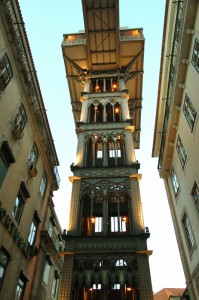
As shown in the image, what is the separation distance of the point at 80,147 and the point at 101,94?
403 inches

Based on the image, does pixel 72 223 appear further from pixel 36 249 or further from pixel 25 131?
pixel 25 131

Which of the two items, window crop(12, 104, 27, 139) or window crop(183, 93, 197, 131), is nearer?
window crop(183, 93, 197, 131)

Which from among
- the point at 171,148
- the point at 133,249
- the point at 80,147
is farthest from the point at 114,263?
the point at 80,147

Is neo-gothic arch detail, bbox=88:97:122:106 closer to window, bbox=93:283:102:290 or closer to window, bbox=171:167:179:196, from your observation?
window, bbox=171:167:179:196

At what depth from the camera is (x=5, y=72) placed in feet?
51.4

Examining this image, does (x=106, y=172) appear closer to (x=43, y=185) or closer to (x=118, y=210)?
(x=118, y=210)

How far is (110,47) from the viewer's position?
122 ft

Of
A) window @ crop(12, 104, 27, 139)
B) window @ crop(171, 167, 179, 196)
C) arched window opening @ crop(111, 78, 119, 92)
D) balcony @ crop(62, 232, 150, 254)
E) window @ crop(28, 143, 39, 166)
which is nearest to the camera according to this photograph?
window @ crop(12, 104, 27, 139)

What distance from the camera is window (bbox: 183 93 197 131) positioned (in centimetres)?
1579

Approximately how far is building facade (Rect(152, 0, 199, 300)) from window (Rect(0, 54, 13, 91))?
33.0ft

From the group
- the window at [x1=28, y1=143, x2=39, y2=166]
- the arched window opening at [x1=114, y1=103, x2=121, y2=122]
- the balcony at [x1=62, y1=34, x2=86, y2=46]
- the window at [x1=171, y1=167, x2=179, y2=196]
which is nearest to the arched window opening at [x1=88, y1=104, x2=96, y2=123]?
the arched window opening at [x1=114, y1=103, x2=121, y2=122]

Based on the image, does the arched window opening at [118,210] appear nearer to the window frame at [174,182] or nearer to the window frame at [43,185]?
the window frame at [174,182]

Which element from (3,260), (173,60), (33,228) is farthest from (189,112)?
(3,260)

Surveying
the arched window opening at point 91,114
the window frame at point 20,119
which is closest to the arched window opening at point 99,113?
the arched window opening at point 91,114
